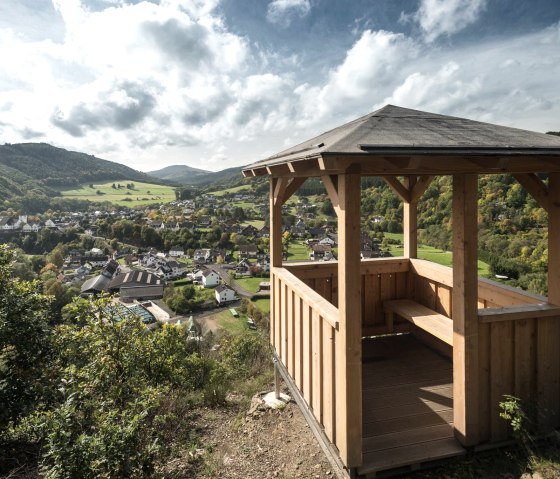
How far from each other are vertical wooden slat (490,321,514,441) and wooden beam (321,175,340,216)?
1722mm

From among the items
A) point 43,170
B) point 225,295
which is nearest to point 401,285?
point 225,295

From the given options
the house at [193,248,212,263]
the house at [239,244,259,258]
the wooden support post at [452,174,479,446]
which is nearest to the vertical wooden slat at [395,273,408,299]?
the wooden support post at [452,174,479,446]

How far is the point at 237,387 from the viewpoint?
8.15 metres

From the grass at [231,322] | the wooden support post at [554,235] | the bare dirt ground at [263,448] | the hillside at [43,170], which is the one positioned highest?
the hillside at [43,170]

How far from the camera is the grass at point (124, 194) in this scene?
98188 mm

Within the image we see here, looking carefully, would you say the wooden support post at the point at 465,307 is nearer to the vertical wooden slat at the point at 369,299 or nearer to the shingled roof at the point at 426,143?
the shingled roof at the point at 426,143

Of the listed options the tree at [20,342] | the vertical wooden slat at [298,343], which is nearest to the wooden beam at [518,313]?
the vertical wooden slat at [298,343]

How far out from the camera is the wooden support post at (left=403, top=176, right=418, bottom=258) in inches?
230

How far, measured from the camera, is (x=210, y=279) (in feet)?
169

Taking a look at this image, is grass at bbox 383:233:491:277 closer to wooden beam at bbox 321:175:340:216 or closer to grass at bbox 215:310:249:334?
wooden beam at bbox 321:175:340:216

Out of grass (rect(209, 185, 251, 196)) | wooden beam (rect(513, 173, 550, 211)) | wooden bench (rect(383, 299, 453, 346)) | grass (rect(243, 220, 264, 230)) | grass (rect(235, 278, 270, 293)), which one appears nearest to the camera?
wooden beam (rect(513, 173, 550, 211))

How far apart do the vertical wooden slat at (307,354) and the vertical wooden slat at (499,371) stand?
1659 mm

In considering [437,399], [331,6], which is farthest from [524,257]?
[437,399]

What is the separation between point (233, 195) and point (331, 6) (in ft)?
280
